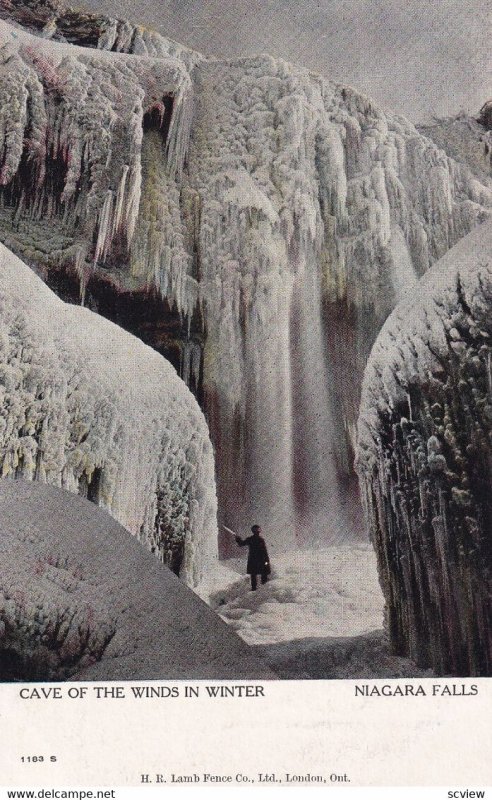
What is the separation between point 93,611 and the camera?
3732 mm

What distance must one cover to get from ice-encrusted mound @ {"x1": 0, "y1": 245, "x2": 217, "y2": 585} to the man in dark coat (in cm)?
19

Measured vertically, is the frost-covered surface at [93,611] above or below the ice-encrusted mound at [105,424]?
below

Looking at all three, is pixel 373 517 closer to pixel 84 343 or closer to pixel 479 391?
pixel 479 391

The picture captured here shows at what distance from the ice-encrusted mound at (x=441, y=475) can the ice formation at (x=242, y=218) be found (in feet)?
0.68

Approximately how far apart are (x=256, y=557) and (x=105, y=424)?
3.50 ft

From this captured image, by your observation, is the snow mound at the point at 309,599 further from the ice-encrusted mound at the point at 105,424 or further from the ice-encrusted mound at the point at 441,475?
the ice-encrusted mound at the point at 105,424

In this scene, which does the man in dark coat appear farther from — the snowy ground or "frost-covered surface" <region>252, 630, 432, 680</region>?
"frost-covered surface" <region>252, 630, 432, 680</region>

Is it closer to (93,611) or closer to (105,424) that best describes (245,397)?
(105,424)

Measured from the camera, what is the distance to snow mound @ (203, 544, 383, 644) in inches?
148

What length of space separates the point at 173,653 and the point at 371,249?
236cm

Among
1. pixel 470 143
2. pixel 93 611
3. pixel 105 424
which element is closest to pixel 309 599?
pixel 93 611

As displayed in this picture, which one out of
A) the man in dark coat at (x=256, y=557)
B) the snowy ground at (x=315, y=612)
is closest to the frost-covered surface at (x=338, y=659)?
the snowy ground at (x=315, y=612)

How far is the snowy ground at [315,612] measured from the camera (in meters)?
3.71

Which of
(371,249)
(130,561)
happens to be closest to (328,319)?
(371,249)
